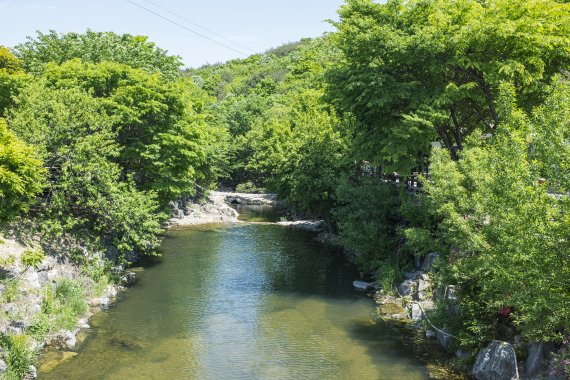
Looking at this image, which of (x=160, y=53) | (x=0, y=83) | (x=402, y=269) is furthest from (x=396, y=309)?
(x=160, y=53)

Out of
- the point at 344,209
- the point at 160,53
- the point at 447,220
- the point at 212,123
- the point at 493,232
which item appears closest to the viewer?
the point at 493,232

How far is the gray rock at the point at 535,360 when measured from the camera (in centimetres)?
1513

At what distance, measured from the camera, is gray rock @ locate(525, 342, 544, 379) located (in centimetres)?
1513

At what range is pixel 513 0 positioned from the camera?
81.0 ft

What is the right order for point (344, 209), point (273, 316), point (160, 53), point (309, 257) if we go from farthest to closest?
point (160, 53) < point (309, 257) < point (344, 209) < point (273, 316)

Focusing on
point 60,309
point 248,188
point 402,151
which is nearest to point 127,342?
point 60,309

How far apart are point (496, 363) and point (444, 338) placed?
3.94 meters

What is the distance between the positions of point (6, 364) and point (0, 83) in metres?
24.2

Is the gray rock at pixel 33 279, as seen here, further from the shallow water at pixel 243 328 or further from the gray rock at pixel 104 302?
the gray rock at pixel 104 302

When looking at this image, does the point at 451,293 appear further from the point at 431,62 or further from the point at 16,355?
the point at 16,355

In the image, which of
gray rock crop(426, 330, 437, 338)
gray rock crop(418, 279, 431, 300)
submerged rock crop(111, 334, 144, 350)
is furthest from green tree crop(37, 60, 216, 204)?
gray rock crop(426, 330, 437, 338)

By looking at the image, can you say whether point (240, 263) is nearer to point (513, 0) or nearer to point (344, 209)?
point (344, 209)

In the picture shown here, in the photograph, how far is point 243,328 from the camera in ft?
73.1

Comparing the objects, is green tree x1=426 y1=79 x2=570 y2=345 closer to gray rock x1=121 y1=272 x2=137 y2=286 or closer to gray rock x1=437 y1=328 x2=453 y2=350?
gray rock x1=437 y1=328 x2=453 y2=350
